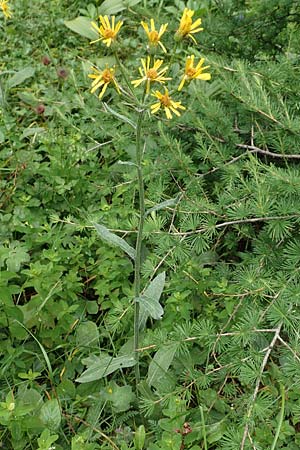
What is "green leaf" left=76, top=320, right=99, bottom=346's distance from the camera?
2.07 meters

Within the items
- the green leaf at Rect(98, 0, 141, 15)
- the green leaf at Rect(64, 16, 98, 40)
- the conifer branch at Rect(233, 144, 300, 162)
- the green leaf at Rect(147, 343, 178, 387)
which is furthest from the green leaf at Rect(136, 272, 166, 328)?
the green leaf at Rect(98, 0, 141, 15)

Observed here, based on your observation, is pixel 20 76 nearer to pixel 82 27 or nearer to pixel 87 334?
pixel 82 27

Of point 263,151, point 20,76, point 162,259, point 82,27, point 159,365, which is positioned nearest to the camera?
point 159,365

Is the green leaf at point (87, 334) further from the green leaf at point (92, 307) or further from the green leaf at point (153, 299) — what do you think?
the green leaf at point (153, 299)

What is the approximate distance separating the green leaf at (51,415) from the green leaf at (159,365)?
291 millimetres

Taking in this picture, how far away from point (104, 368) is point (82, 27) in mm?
2177

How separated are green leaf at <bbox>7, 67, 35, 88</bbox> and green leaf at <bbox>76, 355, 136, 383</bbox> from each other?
5.70 feet

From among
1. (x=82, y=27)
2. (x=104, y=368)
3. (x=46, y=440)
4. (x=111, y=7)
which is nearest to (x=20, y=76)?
(x=82, y=27)

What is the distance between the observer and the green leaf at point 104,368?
185 centimetres

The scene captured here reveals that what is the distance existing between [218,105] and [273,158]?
294mm

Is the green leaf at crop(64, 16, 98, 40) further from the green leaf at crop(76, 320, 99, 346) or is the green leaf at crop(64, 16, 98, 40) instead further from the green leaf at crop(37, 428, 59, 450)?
the green leaf at crop(37, 428, 59, 450)

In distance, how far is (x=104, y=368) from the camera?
1860 mm

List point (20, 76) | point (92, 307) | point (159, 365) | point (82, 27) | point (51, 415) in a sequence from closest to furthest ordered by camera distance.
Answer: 1. point (51, 415)
2. point (159, 365)
3. point (92, 307)
4. point (20, 76)
5. point (82, 27)

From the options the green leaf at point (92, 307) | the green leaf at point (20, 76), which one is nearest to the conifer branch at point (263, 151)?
the green leaf at point (92, 307)
